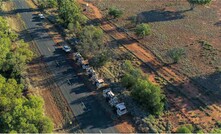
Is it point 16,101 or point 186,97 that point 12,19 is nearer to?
point 16,101

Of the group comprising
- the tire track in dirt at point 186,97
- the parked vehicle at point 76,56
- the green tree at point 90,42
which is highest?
the green tree at point 90,42

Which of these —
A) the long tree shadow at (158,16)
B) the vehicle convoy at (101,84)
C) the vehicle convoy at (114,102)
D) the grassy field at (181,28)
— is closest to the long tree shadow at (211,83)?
the grassy field at (181,28)

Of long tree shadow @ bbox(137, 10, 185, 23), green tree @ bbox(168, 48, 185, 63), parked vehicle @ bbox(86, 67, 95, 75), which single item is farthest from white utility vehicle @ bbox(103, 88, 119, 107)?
long tree shadow @ bbox(137, 10, 185, 23)

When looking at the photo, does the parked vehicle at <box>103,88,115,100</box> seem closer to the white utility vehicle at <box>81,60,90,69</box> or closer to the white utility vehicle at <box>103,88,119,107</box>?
the white utility vehicle at <box>103,88,119,107</box>

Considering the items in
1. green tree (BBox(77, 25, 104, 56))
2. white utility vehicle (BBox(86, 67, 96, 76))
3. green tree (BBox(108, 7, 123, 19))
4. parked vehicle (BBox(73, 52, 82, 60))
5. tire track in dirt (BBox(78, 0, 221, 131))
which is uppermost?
green tree (BBox(108, 7, 123, 19))

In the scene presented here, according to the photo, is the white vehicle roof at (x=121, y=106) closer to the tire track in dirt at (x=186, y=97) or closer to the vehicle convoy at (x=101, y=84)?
the vehicle convoy at (x=101, y=84)

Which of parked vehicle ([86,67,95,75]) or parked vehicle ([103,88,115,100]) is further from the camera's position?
parked vehicle ([86,67,95,75])

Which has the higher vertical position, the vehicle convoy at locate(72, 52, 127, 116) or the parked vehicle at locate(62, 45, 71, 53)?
the parked vehicle at locate(62, 45, 71, 53)
